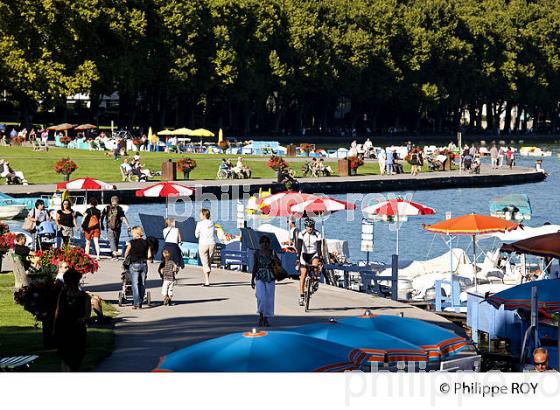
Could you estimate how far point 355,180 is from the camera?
65.6m

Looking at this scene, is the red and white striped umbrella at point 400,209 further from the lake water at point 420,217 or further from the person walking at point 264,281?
the person walking at point 264,281

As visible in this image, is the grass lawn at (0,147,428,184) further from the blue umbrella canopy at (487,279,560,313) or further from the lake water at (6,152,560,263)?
the blue umbrella canopy at (487,279,560,313)

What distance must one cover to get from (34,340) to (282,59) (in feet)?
299

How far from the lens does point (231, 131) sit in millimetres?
112938

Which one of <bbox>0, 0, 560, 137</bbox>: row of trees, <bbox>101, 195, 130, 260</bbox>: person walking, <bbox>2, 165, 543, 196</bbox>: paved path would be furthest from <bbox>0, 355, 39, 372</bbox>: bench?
<bbox>0, 0, 560, 137</bbox>: row of trees

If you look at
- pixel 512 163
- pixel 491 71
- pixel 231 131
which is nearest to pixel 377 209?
pixel 512 163

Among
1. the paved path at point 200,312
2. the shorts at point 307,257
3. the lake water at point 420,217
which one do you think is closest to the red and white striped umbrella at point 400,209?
the lake water at point 420,217

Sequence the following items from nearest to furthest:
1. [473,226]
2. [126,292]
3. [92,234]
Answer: [126,292] → [473,226] → [92,234]

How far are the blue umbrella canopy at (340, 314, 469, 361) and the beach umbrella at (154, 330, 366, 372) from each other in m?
2.07

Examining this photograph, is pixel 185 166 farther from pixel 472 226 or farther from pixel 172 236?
pixel 172 236

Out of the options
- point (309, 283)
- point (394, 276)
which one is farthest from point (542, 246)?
point (394, 276)
